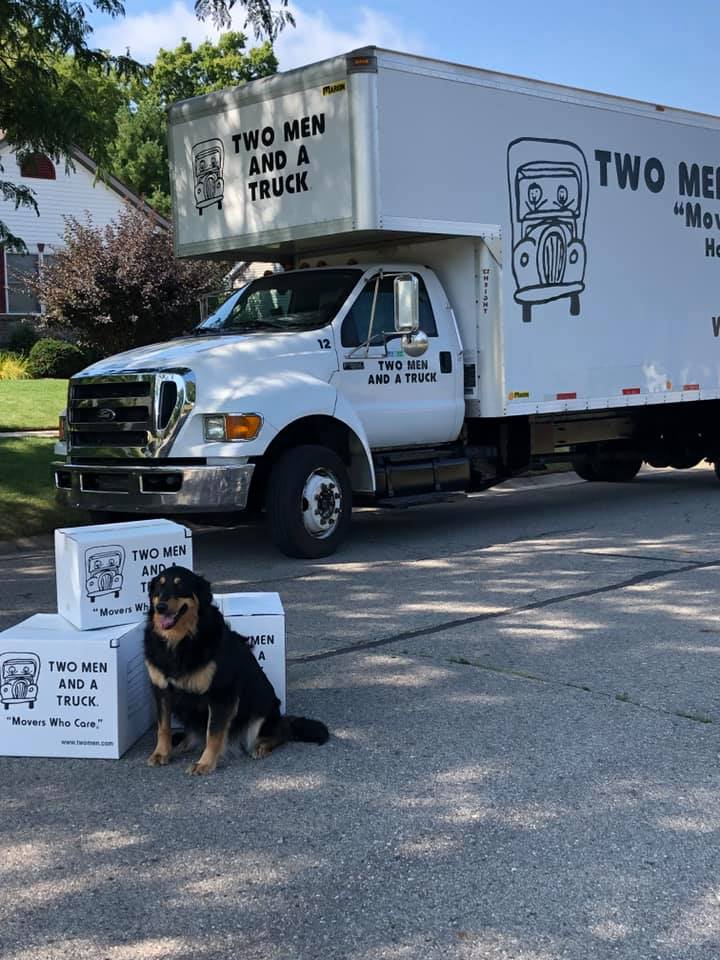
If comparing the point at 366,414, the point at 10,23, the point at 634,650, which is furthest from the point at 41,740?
the point at 10,23

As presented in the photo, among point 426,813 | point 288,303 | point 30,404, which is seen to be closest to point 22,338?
point 30,404

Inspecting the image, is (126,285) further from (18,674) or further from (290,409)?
(18,674)

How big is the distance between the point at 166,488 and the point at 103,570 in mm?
3708

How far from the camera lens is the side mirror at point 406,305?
9570 mm

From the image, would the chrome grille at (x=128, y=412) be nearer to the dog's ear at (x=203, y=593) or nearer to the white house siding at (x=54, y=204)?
the dog's ear at (x=203, y=593)

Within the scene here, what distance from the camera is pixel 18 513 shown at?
36.6ft

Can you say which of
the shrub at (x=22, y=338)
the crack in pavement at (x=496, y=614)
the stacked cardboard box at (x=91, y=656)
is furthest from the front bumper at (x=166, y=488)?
the shrub at (x=22, y=338)

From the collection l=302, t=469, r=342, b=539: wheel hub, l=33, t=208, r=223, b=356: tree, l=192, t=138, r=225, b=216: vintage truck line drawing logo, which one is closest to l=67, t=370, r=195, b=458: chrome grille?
l=302, t=469, r=342, b=539: wheel hub

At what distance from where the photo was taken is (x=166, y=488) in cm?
893

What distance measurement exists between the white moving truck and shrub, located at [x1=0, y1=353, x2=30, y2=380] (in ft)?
47.8

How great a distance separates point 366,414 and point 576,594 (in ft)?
9.30

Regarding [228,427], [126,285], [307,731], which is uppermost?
[126,285]

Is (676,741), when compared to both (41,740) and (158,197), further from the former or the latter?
(158,197)

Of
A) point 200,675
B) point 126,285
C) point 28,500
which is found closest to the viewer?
point 200,675
